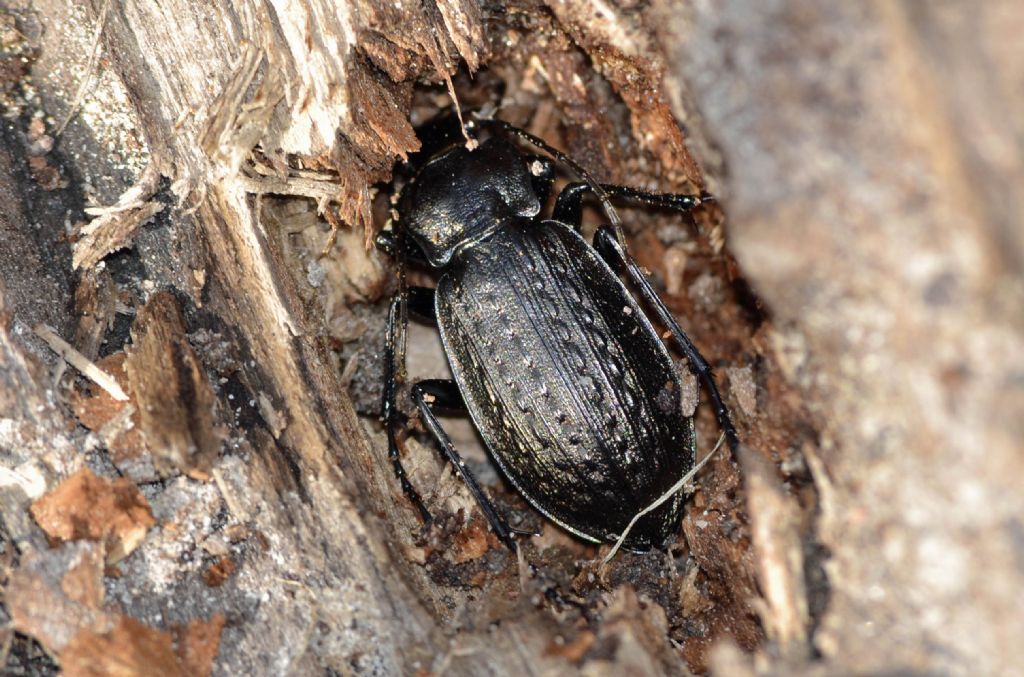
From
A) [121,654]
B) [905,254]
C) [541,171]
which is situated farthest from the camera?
[541,171]

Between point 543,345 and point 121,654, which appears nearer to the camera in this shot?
point 121,654

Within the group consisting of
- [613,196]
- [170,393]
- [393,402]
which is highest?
[170,393]

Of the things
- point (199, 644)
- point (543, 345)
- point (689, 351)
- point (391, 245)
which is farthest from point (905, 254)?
point (391, 245)

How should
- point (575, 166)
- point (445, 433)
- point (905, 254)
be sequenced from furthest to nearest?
point (575, 166) → point (445, 433) → point (905, 254)

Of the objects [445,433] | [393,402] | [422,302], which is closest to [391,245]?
[422,302]

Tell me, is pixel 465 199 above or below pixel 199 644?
above

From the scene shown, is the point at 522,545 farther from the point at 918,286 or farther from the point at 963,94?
the point at 963,94

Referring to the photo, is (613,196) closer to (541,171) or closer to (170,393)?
(541,171)
